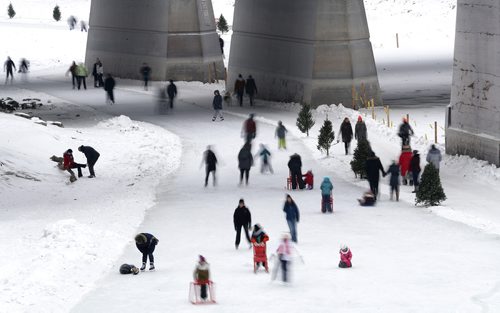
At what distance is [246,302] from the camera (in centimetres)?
1850

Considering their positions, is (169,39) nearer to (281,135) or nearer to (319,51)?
(319,51)

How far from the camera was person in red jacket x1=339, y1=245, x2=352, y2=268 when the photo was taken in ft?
67.2

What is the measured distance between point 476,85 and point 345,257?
14.0m

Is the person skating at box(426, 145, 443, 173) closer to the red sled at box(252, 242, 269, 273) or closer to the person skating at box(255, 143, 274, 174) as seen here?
the person skating at box(255, 143, 274, 174)

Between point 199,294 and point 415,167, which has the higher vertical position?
point 415,167

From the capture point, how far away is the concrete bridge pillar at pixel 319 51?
43875 mm

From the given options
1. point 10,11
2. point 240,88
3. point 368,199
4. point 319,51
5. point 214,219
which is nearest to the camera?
point 214,219

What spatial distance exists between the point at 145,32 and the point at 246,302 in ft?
133

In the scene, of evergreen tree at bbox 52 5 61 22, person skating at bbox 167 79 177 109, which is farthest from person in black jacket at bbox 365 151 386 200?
evergreen tree at bbox 52 5 61 22

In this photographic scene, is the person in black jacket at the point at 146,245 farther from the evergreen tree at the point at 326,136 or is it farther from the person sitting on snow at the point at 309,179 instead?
the evergreen tree at the point at 326,136

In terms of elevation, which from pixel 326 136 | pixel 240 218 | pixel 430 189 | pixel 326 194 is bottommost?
pixel 240 218

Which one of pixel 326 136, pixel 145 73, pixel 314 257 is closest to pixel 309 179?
pixel 326 136

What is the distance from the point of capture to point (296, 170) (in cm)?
2916

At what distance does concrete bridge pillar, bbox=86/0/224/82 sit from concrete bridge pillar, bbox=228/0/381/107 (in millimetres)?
10223
